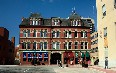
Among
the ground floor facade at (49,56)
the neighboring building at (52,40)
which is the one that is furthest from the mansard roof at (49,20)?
the ground floor facade at (49,56)

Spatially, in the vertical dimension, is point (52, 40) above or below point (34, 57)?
above

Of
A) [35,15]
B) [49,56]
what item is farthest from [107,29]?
[35,15]

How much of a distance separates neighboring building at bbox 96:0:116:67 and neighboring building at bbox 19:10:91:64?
84.8 feet

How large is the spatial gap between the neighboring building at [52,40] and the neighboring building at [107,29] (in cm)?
2585

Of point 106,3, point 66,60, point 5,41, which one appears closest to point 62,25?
point 66,60

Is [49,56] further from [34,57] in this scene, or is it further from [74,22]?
[74,22]

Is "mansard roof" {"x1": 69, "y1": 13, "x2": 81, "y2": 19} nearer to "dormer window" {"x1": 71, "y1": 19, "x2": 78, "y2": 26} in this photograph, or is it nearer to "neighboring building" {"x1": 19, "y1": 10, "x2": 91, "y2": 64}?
"neighboring building" {"x1": 19, "y1": 10, "x2": 91, "y2": 64}

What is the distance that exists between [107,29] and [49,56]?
3153 centimetres

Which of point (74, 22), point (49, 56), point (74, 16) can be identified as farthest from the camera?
point (74, 16)

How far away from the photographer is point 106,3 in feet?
137

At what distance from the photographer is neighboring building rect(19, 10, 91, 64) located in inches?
2790

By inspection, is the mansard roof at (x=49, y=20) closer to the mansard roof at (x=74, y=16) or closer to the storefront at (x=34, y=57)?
the mansard roof at (x=74, y=16)

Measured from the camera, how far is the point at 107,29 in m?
41.6

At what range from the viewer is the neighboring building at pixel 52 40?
70875 millimetres
